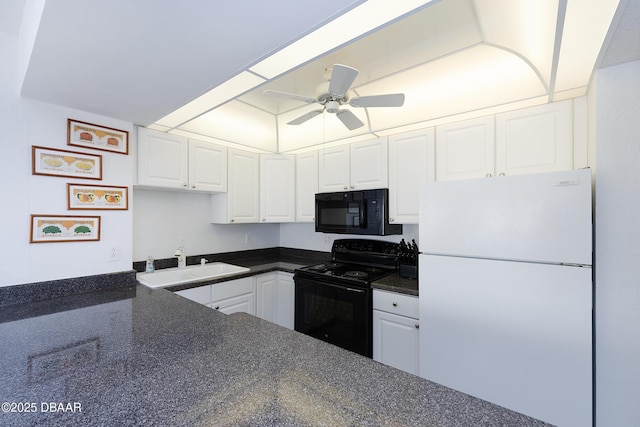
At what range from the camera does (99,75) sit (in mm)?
1351

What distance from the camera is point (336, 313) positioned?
7.64ft

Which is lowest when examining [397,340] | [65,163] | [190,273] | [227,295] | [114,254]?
[397,340]

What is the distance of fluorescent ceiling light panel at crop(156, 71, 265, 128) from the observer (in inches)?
56.7

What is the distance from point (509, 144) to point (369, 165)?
42.3 inches

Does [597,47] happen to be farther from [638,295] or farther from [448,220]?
[638,295]

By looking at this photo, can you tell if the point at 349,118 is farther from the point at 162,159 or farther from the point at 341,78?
the point at 162,159

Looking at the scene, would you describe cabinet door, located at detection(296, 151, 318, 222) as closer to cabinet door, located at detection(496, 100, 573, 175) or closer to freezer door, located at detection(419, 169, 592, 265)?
freezer door, located at detection(419, 169, 592, 265)

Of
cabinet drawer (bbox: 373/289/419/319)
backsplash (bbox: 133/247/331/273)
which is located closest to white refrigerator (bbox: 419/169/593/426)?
cabinet drawer (bbox: 373/289/419/319)

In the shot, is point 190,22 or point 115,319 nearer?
point 190,22

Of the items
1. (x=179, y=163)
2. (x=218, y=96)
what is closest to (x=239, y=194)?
(x=179, y=163)

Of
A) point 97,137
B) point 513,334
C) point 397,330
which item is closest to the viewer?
point 513,334

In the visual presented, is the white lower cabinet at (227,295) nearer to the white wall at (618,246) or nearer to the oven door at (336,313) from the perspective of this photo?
the oven door at (336,313)

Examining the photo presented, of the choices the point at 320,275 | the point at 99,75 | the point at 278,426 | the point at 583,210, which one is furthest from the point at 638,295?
the point at 99,75

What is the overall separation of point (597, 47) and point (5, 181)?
307cm
